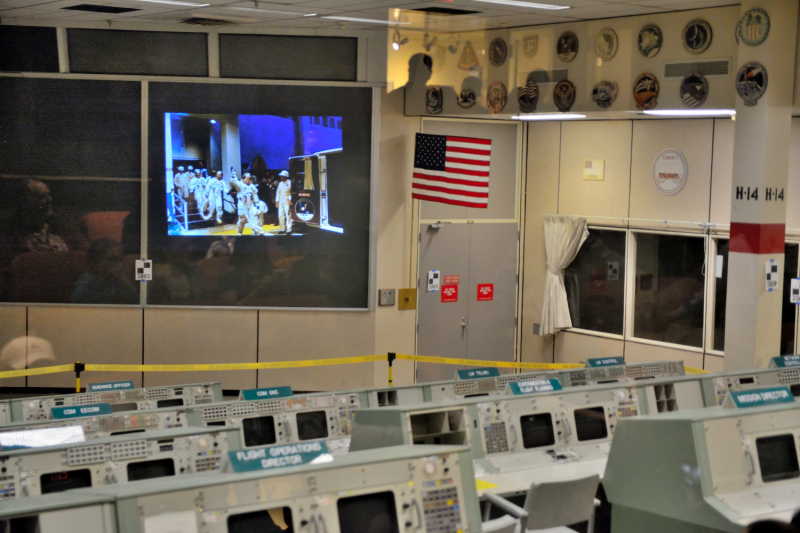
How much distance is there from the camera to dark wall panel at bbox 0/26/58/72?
10.3m

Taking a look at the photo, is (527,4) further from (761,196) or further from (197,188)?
(197,188)

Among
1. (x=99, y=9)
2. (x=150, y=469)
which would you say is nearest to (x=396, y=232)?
(x=99, y=9)

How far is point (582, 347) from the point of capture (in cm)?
1122

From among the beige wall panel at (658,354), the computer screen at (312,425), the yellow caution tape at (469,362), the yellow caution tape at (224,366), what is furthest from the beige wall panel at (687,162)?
the computer screen at (312,425)

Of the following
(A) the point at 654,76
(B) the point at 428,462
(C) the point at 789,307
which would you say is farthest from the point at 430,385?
(C) the point at 789,307

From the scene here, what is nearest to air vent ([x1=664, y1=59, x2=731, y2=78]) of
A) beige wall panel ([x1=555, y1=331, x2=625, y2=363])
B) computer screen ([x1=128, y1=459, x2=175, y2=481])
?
beige wall panel ([x1=555, y1=331, x2=625, y2=363])

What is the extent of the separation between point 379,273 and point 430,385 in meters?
4.82

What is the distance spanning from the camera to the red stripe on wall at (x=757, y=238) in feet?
25.6

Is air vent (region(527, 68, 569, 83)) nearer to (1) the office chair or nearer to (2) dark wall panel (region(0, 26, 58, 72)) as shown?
(1) the office chair

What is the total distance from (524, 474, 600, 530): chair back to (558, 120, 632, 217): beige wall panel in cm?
666

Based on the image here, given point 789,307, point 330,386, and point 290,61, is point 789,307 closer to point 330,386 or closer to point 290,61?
point 330,386

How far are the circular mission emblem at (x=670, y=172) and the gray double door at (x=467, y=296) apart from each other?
2.12 metres

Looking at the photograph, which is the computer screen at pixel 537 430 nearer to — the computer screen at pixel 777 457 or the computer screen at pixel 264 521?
the computer screen at pixel 777 457

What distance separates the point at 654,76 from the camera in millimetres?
8453
